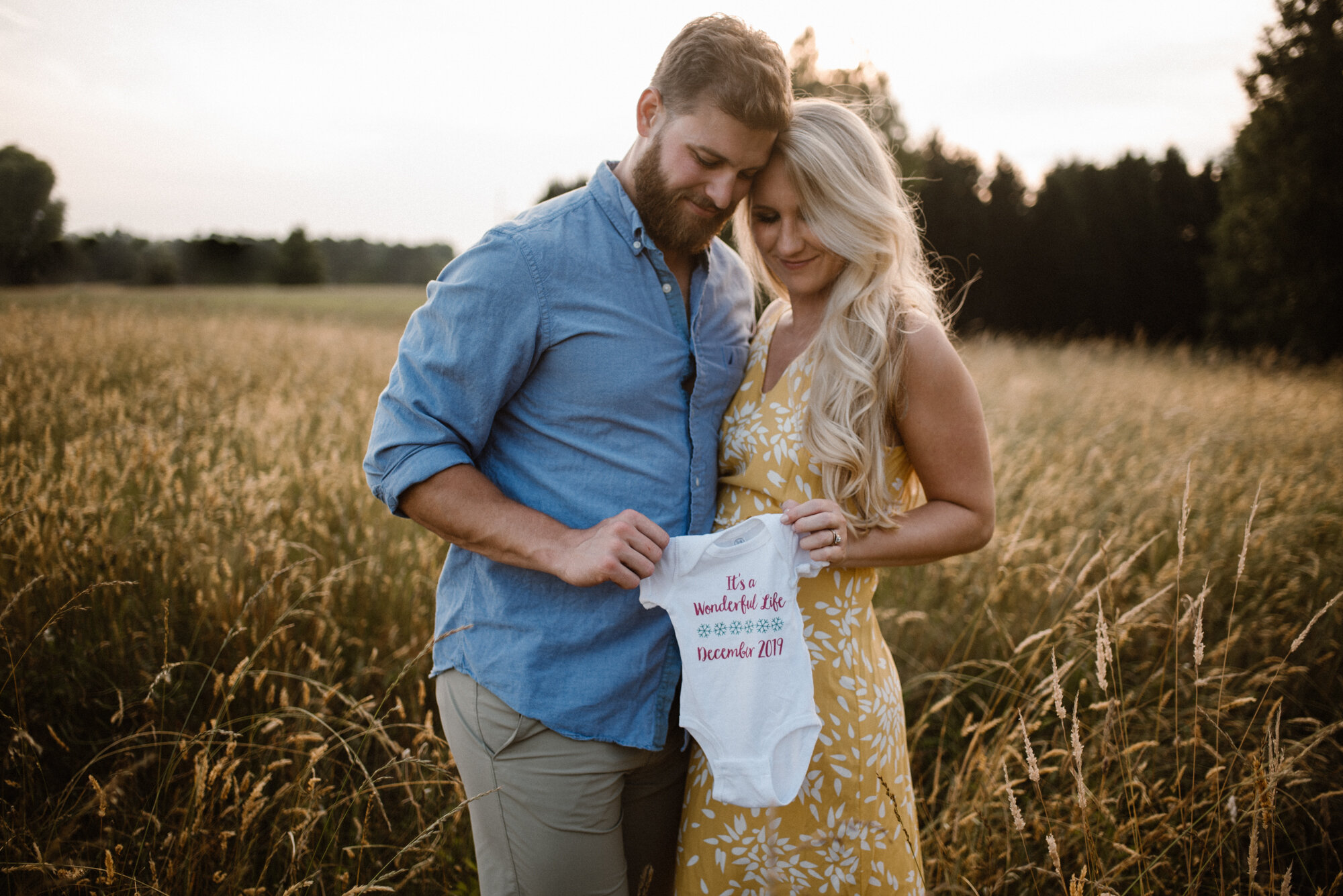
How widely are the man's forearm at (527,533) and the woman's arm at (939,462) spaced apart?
61cm

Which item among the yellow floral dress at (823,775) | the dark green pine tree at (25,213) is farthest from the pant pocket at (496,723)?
the dark green pine tree at (25,213)

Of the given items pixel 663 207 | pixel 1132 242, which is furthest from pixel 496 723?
pixel 1132 242

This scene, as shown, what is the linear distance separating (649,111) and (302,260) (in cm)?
5086

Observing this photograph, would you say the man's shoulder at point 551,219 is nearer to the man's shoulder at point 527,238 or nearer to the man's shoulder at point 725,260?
the man's shoulder at point 527,238

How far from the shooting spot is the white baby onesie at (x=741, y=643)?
5.21ft

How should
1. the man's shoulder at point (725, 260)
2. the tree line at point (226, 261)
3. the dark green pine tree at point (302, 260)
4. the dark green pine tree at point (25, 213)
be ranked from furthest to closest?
the dark green pine tree at point (302, 260)
the tree line at point (226, 261)
the dark green pine tree at point (25, 213)
the man's shoulder at point (725, 260)

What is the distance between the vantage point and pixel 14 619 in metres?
2.62

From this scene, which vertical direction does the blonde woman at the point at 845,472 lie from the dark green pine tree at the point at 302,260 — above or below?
below

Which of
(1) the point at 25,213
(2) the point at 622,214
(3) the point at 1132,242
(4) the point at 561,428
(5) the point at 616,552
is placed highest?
(3) the point at 1132,242

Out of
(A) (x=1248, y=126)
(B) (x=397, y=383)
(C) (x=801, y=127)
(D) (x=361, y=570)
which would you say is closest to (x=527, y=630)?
(B) (x=397, y=383)

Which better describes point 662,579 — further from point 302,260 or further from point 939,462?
point 302,260

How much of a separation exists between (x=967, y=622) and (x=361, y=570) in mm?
2970

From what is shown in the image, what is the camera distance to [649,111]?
190cm

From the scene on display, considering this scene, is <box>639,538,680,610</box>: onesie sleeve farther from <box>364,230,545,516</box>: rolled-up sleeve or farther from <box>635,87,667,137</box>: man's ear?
<box>635,87,667,137</box>: man's ear
